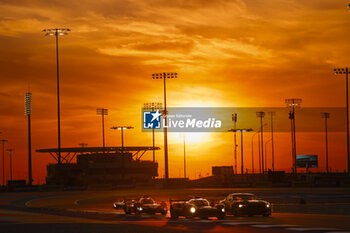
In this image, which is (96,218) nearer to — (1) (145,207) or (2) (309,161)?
(1) (145,207)

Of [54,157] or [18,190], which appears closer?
[18,190]

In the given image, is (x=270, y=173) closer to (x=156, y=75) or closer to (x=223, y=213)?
(x=156, y=75)

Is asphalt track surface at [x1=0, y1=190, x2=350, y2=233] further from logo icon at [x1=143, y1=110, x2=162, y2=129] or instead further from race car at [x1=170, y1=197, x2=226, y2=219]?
logo icon at [x1=143, y1=110, x2=162, y2=129]

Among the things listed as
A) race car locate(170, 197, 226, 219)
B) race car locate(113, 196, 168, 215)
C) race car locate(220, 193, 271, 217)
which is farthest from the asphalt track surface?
race car locate(113, 196, 168, 215)

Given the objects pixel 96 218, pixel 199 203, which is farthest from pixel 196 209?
pixel 96 218

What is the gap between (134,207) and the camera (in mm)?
46125

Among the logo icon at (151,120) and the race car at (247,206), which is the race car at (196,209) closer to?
the race car at (247,206)

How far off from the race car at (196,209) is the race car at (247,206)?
7.37ft

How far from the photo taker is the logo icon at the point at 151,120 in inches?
3765

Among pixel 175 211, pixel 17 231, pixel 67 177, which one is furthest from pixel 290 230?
pixel 67 177

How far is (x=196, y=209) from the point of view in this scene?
36656mm

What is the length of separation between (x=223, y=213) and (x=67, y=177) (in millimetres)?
131501

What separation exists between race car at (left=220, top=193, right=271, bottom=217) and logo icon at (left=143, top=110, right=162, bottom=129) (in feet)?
181

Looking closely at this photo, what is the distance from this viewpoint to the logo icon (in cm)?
9562
